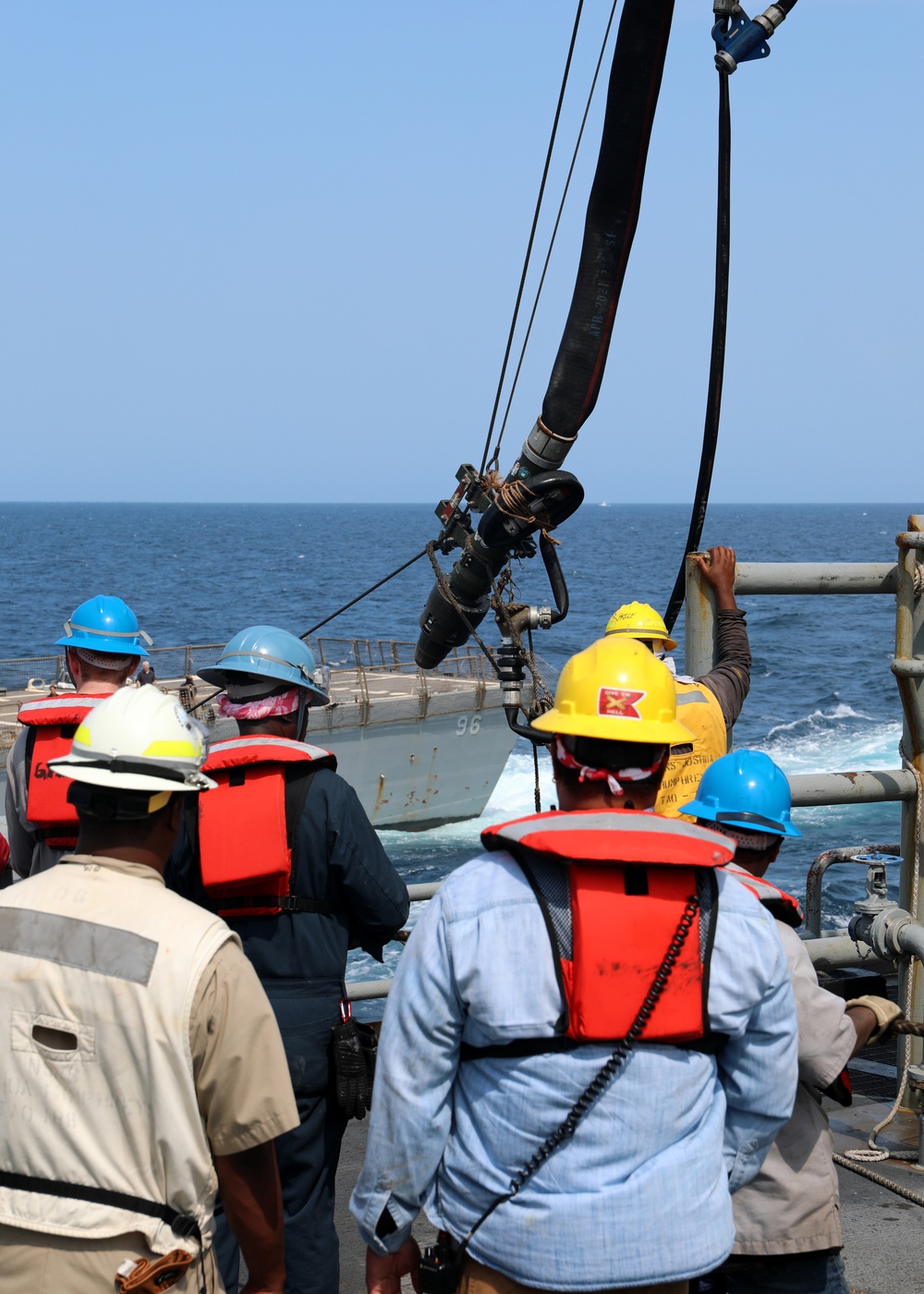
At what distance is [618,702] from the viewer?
2.45 m

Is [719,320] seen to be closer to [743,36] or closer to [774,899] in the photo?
[743,36]

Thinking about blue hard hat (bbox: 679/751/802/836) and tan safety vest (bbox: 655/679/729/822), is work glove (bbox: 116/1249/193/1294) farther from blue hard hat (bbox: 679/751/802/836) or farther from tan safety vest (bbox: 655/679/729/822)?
tan safety vest (bbox: 655/679/729/822)

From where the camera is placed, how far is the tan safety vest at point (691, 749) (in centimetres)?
431

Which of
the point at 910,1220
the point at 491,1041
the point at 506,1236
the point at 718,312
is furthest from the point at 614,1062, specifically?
the point at 718,312

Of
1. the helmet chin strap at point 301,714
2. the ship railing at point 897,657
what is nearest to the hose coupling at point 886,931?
the ship railing at point 897,657

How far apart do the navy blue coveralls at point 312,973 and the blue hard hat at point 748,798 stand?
0.84 meters

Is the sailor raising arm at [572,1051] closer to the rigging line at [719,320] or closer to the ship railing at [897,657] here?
the ship railing at [897,657]

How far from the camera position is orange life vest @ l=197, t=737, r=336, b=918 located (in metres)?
3.21

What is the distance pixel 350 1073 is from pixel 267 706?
1.02 metres

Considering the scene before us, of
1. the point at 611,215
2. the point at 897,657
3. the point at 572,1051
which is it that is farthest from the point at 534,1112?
the point at 611,215

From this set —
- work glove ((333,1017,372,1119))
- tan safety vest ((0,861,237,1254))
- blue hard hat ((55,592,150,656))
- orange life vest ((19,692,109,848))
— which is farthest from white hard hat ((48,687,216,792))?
blue hard hat ((55,592,150,656))

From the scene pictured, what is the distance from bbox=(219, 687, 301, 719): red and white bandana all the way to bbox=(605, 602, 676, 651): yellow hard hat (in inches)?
52.9

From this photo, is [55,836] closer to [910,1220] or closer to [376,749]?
[910,1220]

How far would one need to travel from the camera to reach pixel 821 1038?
279 cm
